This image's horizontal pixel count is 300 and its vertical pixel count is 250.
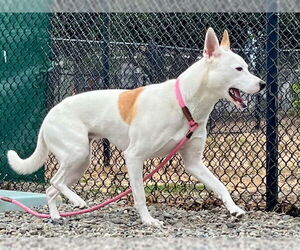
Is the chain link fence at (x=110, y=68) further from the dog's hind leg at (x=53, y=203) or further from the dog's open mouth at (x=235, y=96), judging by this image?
the dog's open mouth at (x=235, y=96)

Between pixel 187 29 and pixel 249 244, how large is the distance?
3.84 meters

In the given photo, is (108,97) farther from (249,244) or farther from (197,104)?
(249,244)

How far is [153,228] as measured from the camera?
440 cm

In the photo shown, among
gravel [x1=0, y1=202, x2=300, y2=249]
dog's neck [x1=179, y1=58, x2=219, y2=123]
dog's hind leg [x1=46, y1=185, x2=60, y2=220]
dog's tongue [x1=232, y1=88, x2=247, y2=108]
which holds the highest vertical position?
dog's neck [x1=179, y1=58, x2=219, y2=123]

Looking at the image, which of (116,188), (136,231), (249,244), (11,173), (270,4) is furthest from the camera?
(11,173)

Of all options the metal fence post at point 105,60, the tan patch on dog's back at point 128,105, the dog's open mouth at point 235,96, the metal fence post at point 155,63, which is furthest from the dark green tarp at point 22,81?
the dog's open mouth at point 235,96

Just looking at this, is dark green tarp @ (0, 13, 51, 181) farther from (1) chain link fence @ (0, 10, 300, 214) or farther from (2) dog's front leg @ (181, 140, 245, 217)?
(2) dog's front leg @ (181, 140, 245, 217)

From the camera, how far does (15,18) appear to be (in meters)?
6.65

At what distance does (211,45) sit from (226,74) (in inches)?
7.5

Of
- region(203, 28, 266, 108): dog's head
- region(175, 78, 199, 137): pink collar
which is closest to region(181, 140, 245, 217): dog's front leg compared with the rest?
region(175, 78, 199, 137): pink collar

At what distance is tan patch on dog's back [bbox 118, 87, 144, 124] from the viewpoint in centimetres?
452

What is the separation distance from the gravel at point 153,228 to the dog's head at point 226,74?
740 millimetres

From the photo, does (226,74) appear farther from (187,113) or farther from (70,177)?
(70,177)

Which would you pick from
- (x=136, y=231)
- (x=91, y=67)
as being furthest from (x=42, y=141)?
(x=91, y=67)
